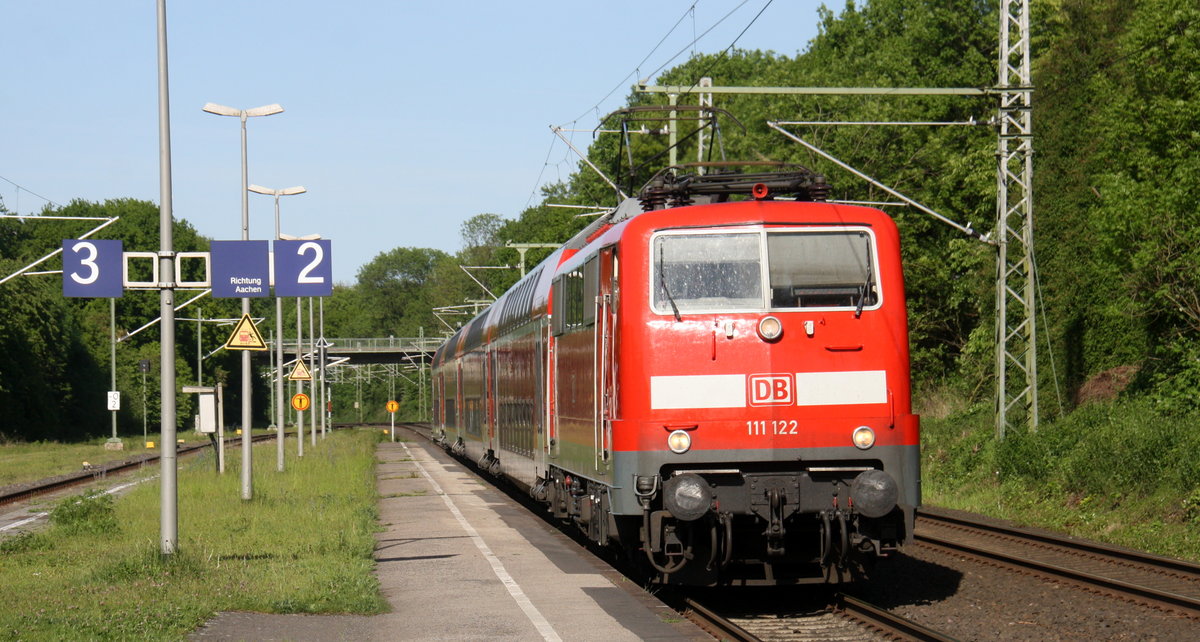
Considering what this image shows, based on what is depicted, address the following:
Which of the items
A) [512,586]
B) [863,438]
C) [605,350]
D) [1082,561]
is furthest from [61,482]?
[863,438]

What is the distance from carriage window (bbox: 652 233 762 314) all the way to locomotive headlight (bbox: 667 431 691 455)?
103 cm

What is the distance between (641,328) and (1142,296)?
15.9 m

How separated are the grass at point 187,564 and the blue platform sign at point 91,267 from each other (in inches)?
107

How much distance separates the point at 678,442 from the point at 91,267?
6790mm

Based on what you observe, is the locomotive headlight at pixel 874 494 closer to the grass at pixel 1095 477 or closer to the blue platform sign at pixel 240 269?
the grass at pixel 1095 477

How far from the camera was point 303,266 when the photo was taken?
52.3ft

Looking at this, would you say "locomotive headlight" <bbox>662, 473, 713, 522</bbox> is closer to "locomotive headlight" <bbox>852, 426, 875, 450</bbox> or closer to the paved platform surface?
the paved platform surface

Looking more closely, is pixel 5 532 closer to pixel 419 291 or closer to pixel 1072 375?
pixel 1072 375

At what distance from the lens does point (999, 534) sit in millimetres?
18000

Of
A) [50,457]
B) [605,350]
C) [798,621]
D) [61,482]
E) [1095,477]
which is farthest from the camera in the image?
Result: [50,457]

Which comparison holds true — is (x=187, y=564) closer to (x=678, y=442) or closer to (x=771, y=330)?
(x=678, y=442)

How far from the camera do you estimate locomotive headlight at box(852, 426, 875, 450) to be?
37.2 ft

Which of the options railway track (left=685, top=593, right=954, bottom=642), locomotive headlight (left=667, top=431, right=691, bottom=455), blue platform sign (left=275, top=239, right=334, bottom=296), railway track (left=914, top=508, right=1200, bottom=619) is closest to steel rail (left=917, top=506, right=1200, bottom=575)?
railway track (left=914, top=508, right=1200, bottom=619)

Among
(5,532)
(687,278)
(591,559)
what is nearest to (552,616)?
A: (687,278)
